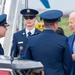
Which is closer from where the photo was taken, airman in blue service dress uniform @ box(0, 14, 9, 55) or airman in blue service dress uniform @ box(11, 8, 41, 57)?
airman in blue service dress uniform @ box(0, 14, 9, 55)

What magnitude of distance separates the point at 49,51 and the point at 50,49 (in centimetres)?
3

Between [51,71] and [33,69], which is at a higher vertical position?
[33,69]

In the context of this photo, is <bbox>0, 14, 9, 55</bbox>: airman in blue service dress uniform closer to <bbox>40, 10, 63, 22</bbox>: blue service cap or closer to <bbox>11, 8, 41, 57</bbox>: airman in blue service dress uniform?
<bbox>11, 8, 41, 57</bbox>: airman in blue service dress uniform

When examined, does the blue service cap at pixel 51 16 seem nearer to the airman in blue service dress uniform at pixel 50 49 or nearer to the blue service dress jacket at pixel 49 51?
the airman in blue service dress uniform at pixel 50 49

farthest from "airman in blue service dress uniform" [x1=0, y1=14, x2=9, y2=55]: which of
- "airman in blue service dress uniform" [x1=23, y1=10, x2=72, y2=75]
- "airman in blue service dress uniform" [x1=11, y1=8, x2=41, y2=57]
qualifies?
"airman in blue service dress uniform" [x1=23, y1=10, x2=72, y2=75]

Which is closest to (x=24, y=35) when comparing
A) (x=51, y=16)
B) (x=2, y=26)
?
(x=2, y=26)

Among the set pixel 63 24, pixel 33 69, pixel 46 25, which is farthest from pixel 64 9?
pixel 33 69

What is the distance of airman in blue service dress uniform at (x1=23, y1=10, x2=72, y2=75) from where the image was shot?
18.5 ft

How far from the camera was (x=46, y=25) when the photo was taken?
5695 mm

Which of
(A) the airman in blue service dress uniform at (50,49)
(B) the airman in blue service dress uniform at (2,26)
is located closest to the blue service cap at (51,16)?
(A) the airman in blue service dress uniform at (50,49)

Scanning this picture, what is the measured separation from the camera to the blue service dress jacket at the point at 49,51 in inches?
222

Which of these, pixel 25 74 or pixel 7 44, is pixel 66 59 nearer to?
pixel 25 74

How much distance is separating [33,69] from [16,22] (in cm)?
539

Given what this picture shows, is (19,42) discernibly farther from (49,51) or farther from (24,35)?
(49,51)
